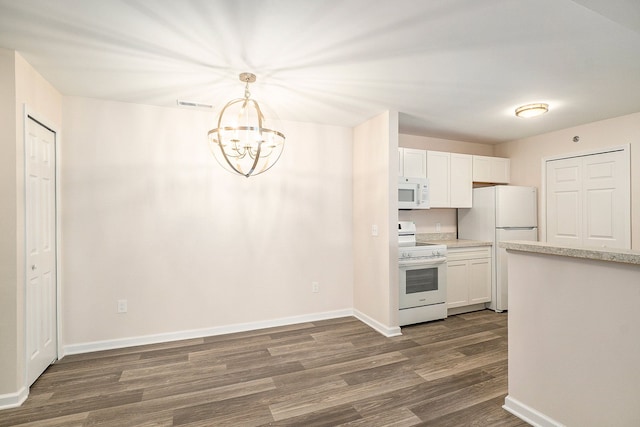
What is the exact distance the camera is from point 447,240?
15.8 feet

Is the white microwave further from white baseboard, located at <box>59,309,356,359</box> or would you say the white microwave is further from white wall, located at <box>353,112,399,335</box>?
white baseboard, located at <box>59,309,356,359</box>

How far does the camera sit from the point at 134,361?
285cm

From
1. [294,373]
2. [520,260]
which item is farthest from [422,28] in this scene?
[294,373]

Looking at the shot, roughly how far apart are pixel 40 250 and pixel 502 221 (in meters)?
5.19

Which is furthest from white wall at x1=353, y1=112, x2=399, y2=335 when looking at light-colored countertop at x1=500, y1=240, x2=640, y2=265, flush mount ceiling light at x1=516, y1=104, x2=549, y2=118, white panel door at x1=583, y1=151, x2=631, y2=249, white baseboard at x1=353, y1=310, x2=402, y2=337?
white panel door at x1=583, y1=151, x2=631, y2=249

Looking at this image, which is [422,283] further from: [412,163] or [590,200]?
[590,200]

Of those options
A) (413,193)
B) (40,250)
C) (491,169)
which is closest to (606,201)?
(491,169)

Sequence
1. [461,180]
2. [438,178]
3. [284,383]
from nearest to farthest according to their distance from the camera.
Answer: [284,383]
[438,178]
[461,180]

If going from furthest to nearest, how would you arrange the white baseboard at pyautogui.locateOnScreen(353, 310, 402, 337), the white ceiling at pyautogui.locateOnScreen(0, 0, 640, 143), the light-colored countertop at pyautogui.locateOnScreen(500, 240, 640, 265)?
1. the white baseboard at pyautogui.locateOnScreen(353, 310, 402, 337)
2. the white ceiling at pyautogui.locateOnScreen(0, 0, 640, 143)
3. the light-colored countertop at pyautogui.locateOnScreen(500, 240, 640, 265)

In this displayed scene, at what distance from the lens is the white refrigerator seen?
4.30 m

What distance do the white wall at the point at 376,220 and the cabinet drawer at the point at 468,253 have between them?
113 cm

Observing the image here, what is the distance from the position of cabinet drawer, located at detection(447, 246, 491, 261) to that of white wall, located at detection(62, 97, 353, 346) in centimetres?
138

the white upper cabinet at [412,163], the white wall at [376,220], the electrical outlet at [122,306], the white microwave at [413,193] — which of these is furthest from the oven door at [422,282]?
the electrical outlet at [122,306]

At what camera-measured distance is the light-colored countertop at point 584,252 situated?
60.5 inches
